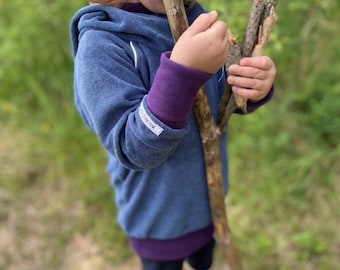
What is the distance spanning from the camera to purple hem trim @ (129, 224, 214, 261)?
1262 mm

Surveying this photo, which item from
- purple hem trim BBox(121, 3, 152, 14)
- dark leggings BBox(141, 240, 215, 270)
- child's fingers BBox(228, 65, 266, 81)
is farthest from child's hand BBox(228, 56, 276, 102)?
dark leggings BBox(141, 240, 215, 270)

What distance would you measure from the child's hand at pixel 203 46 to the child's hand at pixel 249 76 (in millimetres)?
94

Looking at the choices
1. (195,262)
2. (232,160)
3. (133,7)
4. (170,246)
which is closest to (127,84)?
(133,7)

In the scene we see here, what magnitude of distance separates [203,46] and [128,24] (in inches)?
7.9

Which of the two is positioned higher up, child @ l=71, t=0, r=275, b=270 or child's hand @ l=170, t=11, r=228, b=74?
child's hand @ l=170, t=11, r=228, b=74

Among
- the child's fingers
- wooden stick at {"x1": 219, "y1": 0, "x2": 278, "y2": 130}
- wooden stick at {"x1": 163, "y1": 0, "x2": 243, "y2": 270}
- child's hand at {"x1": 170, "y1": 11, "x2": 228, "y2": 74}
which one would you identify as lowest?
wooden stick at {"x1": 163, "y1": 0, "x2": 243, "y2": 270}

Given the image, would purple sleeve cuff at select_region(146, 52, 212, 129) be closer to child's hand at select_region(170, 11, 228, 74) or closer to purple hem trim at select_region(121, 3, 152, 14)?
child's hand at select_region(170, 11, 228, 74)

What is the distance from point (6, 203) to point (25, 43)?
825mm

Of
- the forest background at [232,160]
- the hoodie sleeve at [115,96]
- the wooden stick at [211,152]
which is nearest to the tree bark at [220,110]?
the wooden stick at [211,152]

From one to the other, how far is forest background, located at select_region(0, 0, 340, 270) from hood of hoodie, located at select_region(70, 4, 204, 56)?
2.78 ft

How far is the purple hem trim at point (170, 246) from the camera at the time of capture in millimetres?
1262

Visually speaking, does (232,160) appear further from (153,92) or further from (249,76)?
(153,92)

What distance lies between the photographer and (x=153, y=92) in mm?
799

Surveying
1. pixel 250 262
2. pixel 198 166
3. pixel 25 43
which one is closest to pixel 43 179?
pixel 25 43
